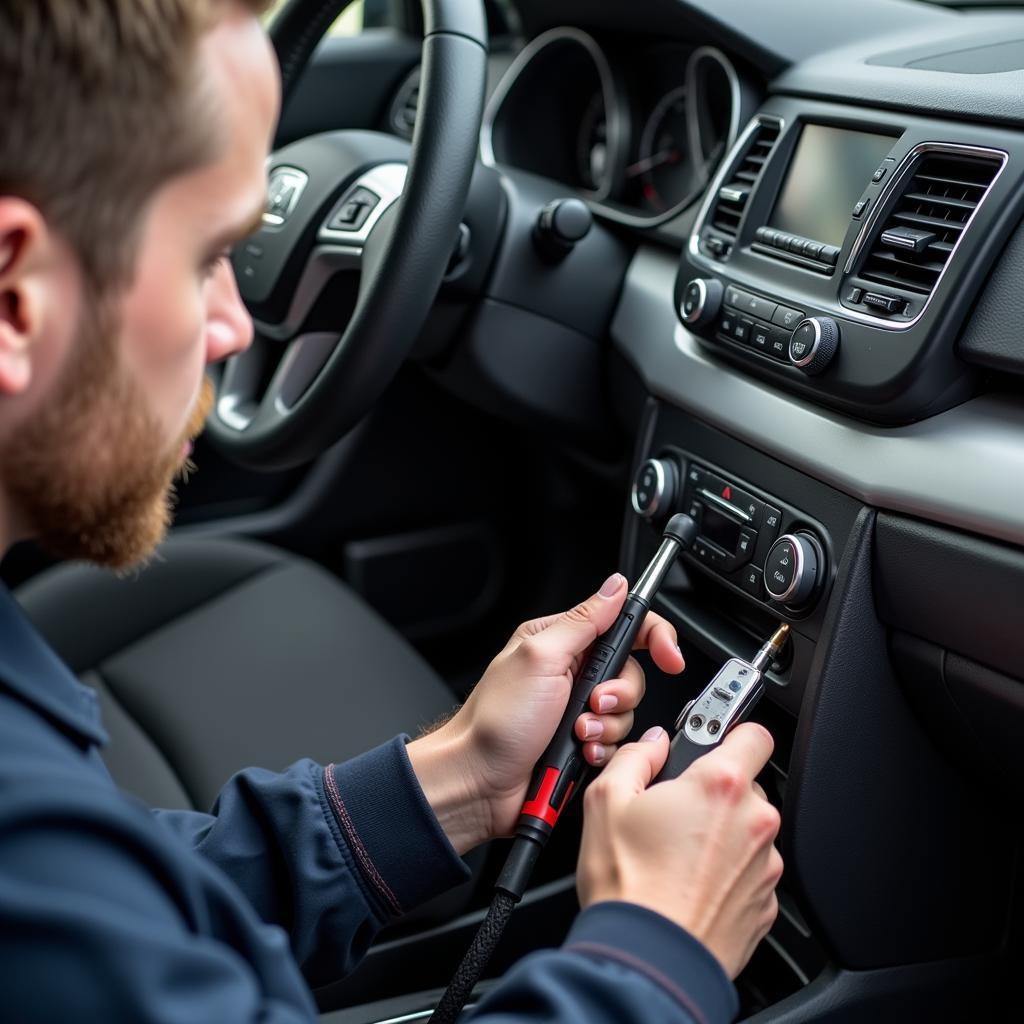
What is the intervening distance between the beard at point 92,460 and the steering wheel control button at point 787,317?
534 mm

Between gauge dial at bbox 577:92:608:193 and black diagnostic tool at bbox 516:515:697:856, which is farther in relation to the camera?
gauge dial at bbox 577:92:608:193

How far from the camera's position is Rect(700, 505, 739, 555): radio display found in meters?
1.06

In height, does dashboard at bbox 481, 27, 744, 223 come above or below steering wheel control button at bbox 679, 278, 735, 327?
above

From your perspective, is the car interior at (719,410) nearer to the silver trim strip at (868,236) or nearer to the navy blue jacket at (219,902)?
the silver trim strip at (868,236)

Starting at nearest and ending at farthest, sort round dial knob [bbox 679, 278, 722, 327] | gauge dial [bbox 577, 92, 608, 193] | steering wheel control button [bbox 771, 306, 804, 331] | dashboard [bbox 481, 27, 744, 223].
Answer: steering wheel control button [bbox 771, 306, 804, 331] → round dial knob [bbox 679, 278, 722, 327] → dashboard [bbox 481, 27, 744, 223] → gauge dial [bbox 577, 92, 608, 193]

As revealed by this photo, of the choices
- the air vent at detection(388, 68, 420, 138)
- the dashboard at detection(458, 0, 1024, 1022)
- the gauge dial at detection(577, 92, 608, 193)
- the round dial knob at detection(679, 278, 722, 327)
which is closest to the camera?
the dashboard at detection(458, 0, 1024, 1022)

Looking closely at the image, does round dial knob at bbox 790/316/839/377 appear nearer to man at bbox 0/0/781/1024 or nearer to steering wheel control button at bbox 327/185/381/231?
man at bbox 0/0/781/1024

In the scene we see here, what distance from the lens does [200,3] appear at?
581 millimetres

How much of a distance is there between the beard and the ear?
1.0 inches

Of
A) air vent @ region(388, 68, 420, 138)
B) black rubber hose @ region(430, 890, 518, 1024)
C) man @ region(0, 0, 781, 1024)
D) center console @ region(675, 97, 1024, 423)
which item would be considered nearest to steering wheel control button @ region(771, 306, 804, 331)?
center console @ region(675, 97, 1024, 423)

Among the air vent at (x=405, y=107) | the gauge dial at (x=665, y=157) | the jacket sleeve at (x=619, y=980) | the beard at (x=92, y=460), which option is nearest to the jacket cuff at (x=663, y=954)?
the jacket sleeve at (x=619, y=980)

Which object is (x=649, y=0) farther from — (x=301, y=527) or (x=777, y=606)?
(x=301, y=527)

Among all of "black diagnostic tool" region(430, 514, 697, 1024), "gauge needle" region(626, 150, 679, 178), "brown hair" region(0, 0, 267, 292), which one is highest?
"brown hair" region(0, 0, 267, 292)

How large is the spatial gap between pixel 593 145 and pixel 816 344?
0.72 m
